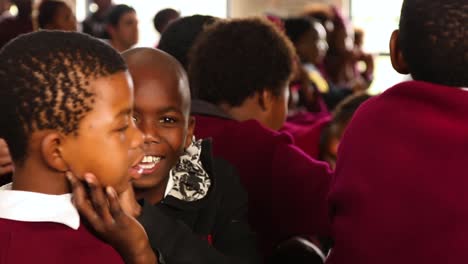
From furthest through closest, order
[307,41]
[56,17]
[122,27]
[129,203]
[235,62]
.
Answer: [122,27] < [307,41] < [56,17] < [235,62] < [129,203]

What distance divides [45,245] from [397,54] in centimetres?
88

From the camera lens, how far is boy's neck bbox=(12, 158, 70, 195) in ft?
4.33

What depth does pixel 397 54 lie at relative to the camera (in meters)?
1.76

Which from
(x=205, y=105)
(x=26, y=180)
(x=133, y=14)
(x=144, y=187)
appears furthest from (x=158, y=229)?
(x=133, y=14)

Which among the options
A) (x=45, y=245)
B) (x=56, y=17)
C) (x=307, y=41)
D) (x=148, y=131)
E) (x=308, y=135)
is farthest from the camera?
(x=307, y=41)

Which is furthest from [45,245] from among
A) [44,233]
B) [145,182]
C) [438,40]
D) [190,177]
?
[438,40]

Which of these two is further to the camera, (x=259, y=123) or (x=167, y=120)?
(x=259, y=123)

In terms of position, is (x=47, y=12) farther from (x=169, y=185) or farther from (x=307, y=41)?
(x=169, y=185)

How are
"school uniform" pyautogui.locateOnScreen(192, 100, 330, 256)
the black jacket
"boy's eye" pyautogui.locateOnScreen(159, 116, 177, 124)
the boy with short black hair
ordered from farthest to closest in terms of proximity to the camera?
the boy with short black hair, "school uniform" pyautogui.locateOnScreen(192, 100, 330, 256), "boy's eye" pyautogui.locateOnScreen(159, 116, 177, 124), the black jacket

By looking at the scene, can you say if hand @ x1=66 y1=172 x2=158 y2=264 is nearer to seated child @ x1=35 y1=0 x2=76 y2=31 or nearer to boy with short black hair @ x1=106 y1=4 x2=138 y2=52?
Answer: seated child @ x1=35 y1=0 x2=76 y2=31

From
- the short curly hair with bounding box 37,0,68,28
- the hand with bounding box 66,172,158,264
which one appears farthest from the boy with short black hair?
the hand with bounding box 66,172,158,264

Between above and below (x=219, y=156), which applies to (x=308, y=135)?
below

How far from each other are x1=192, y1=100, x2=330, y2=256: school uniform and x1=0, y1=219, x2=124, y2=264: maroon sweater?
0.88 m

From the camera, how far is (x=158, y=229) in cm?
158
